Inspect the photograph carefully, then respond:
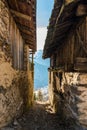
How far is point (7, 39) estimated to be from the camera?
758 cm

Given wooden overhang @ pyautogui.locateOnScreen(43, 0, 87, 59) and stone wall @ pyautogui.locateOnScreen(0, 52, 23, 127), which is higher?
wooden overhang @ pyautogui.locateOnScreen(43, 0, 87, 59)

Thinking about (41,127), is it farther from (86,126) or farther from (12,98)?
(86,126)

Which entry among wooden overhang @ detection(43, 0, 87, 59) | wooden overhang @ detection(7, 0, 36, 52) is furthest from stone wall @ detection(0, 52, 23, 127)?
wooden overhang @ detection(43, 0, 87, 59)

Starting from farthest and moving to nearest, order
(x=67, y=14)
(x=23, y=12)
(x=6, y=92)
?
1. (x=23, y=12)
2. (x=6, y=92)
3. (x=67, y=14)

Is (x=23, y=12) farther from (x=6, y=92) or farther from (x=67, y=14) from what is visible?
(x=6, y=92)

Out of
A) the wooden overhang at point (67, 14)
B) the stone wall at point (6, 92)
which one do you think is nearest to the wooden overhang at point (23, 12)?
the wooden overhang at point (67, 14)

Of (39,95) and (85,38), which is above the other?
(85,38)

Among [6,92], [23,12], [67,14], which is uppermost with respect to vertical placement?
[23,12]

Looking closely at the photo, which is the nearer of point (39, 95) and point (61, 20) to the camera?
point (61, 20)

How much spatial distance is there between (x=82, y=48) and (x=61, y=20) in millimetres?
1069

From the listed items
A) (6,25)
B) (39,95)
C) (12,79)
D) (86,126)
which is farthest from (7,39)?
(39,95)

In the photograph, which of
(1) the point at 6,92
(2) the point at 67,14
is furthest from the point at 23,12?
(1) the point at 6,92

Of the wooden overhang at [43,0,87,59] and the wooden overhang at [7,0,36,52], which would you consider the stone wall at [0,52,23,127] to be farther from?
the wooden overhang at [43,0,87,59]

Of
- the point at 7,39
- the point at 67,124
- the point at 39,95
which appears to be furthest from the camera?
the point at 39,95
